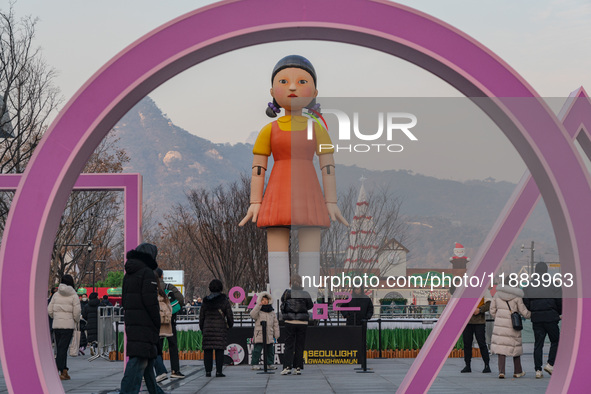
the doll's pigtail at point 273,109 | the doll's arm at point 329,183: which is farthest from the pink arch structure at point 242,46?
the doll's pigtail at point 273,109

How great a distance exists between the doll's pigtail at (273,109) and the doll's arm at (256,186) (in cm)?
79

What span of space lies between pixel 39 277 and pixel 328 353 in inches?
418

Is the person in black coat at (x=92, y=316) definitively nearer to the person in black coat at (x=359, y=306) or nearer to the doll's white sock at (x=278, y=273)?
the person in black coat at (x=359, y=306)

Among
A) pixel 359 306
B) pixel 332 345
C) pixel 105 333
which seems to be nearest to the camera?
pixel 359 306

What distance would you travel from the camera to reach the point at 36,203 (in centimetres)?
889

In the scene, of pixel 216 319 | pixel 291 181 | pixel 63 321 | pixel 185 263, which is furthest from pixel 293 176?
pixel 185 263

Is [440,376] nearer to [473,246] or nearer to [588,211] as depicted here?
[473,246]

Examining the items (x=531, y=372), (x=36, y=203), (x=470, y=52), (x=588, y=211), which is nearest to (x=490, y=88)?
(x=470, y=52)

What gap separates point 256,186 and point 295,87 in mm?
1965

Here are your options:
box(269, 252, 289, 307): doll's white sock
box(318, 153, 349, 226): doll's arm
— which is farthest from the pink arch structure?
box(269, 252, 289, 307): doll's white sock

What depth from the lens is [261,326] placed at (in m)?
17.6

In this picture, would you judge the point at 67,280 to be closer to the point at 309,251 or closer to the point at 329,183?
the point at 309,251

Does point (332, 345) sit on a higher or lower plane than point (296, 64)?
lower

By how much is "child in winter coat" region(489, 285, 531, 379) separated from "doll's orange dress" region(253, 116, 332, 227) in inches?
124
